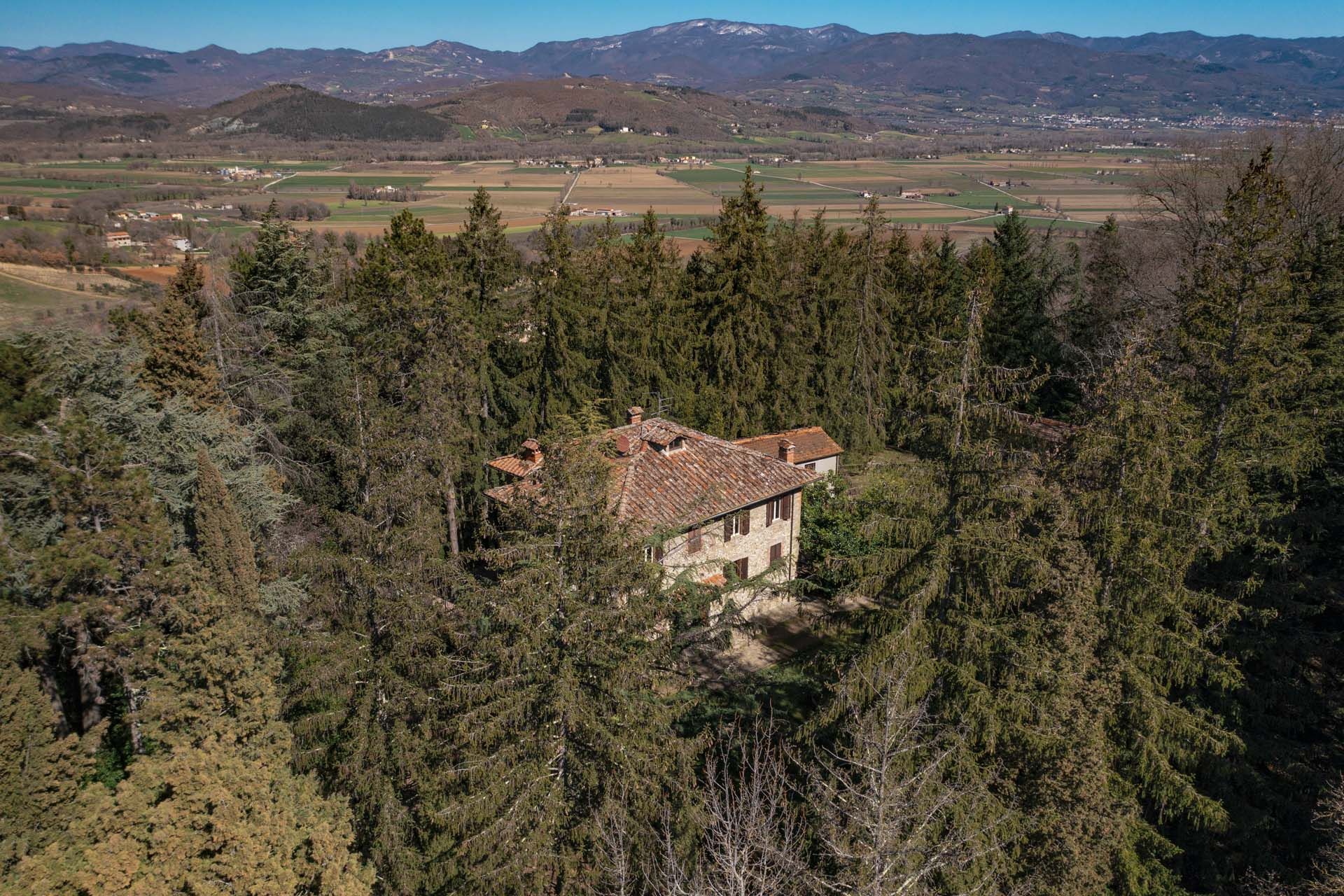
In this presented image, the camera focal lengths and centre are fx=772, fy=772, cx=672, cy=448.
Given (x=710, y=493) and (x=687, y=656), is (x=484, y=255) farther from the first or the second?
(x=687, y=656)

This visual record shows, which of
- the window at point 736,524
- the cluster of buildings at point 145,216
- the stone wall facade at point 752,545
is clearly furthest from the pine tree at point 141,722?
the cluster of buildings at point 145,216

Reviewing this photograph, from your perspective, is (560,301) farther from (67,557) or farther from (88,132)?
(88,132)

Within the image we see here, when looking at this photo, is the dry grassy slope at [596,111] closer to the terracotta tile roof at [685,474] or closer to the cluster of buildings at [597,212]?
the cluster of buildings at [597,212]

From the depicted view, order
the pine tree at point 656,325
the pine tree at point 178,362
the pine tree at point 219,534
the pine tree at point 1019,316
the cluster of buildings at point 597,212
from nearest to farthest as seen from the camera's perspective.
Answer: the pine tree at point 219,534
the pine tree at point 178,362
the pine tree at point 656,325
the pine tree at point 1019,316
the cluster of buildings at point 597,212

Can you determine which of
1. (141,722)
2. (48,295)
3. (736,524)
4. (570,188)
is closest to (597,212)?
(570,188)

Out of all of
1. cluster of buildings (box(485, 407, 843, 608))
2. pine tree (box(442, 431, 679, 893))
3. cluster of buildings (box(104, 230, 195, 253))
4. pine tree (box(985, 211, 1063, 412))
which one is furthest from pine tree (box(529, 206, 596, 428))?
cluster of buildings (box(104, 230, 195, 253))

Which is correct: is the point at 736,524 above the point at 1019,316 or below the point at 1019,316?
below
